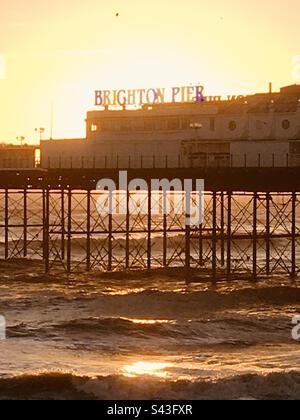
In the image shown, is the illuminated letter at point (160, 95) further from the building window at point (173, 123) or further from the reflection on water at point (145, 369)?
the reflection on water at point (145, 369)

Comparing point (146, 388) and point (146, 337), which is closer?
point (146, 388)

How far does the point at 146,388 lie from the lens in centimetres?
2439

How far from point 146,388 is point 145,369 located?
6.13ft

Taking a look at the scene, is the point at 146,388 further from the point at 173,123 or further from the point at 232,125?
the point at 173,123

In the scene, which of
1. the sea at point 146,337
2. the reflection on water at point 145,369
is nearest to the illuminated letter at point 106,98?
the sea at point 146,337

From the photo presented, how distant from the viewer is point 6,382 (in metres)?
24.8

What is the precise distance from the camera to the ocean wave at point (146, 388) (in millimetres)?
24188

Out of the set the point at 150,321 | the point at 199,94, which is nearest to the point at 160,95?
the point at 199,94

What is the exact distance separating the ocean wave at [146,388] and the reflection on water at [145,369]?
1.72 ft

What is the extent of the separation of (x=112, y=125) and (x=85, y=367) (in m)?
46.9

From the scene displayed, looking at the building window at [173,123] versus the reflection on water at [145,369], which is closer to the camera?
the reflection on water at [145,369]

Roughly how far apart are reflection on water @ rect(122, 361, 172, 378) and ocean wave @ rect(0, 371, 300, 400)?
20.6 inches

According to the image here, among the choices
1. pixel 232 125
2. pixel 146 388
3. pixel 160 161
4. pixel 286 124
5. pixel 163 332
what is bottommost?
pixel 146 388

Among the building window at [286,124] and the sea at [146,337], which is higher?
the building window at [286,124]
